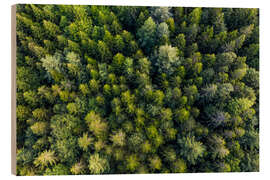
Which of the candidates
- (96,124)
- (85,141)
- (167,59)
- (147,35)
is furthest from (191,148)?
(147,35)

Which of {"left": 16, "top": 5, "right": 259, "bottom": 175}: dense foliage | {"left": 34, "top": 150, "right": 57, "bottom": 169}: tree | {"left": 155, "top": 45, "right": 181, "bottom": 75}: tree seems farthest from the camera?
{"left": 155, "top": 45, "right": 181, "bottom": 75}: tree

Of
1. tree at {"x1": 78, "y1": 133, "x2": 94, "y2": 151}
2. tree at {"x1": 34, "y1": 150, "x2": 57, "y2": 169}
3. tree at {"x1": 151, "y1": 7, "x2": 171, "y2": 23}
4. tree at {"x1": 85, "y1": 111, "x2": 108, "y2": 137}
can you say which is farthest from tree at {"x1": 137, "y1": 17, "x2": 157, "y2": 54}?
Answer: tree at {"x1": 34, "y1": 150, "x2": 57, "y2": 169}

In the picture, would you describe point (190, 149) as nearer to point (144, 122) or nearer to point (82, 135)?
point (144, 122)

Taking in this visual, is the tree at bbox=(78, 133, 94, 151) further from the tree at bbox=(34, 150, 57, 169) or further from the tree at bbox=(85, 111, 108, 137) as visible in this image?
the tree at bbox=(34, 150, 57, 169)

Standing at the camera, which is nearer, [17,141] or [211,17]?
[17,141]

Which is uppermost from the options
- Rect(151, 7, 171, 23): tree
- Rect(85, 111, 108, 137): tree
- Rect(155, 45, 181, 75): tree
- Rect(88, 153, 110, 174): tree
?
Rect(151, 7, 171, 23): tree

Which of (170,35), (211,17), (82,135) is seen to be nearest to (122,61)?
(170,35)

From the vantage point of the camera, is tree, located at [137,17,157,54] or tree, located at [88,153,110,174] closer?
tree, located at [88,153,110,174]

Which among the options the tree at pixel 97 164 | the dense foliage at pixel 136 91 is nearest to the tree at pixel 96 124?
the dense foliage at pixel 136 91

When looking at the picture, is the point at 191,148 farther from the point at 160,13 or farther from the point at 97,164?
the point at 160,13
